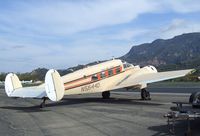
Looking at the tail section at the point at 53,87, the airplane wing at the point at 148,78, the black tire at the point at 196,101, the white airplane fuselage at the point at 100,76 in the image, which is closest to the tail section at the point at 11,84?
the white airplane fuselage at the point at 100,76

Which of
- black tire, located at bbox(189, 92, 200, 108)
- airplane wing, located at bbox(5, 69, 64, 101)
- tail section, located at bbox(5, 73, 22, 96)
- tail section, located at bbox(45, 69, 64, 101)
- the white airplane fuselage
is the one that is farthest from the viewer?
tail section, located at bbox(5, 73, 22, 96)

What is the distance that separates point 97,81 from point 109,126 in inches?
512

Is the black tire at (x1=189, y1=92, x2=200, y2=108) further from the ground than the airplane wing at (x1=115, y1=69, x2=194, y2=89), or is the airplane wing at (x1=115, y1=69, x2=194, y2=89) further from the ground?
the airplane wing at (x1=115, y1=69, x2=194, y2=89)

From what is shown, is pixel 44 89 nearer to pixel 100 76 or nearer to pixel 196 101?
pixel 100 76

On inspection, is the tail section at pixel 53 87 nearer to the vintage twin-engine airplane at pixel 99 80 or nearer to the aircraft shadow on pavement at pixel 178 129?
→ the vintage twin-engine airplane at pixel 99 80

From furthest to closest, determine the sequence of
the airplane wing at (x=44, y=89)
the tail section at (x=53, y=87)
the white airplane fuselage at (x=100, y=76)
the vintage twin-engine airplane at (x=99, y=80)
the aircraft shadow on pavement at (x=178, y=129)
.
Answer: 1. the white airplane fuselage at (x=100, y=76)
2. the vintage twin-engine airplane at (x=99, y=80)
3. the airplane wing at (x=44, y=89)
4. the tail section at (x=53, y=87)
5. the aircraft shadow on pavement at (x=178, y=129)

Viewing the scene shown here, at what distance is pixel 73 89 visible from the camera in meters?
26.9

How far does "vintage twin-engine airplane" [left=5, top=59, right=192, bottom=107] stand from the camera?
1025 inches

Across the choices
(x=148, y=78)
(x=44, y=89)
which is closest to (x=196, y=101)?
(x=44, y=89)

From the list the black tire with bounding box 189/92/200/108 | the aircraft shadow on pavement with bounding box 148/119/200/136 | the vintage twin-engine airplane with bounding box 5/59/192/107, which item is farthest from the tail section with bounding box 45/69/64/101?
the black tire with bounding box 189/92/200/108

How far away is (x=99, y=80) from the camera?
29.3 metres

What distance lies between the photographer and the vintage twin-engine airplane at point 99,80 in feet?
85.4

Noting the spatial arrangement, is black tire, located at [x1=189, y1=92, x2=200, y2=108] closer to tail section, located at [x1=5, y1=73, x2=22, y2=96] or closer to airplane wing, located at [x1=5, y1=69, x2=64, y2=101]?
airplane wing, located at [x1=5, y1=69, x2=64, y2=101]

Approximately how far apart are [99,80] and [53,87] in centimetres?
666
